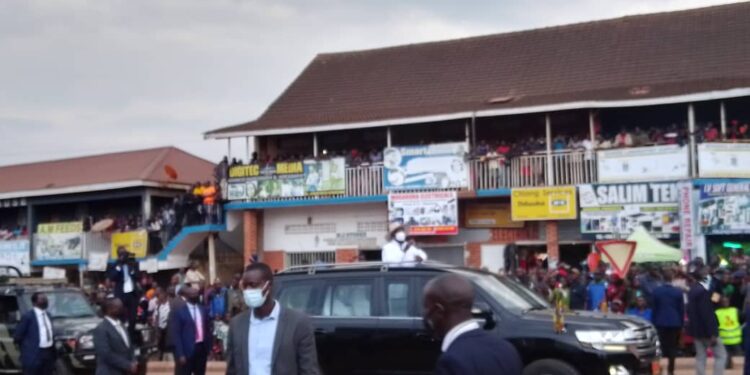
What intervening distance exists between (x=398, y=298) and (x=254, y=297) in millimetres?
5333

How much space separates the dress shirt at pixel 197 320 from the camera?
1327 cm

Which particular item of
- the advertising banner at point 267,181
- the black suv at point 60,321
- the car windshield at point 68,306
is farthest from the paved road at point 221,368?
the advertising banner at point 267,181

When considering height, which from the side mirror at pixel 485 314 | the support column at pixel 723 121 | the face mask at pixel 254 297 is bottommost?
the side mirror at pixel 485 314

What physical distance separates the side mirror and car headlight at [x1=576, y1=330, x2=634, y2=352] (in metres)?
0.88

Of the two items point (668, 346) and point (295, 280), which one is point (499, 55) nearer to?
point (668, 346)

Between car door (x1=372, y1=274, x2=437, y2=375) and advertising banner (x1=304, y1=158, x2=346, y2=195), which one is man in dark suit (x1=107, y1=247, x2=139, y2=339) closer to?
car door (x1=372, y1=274, x2=437, y2=375)

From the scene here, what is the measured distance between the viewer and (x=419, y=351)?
38.7 ft

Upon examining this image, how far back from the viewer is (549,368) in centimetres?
1130

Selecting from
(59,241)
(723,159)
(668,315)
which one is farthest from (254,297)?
(59,241)

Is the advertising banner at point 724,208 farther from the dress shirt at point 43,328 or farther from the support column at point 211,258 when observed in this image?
the dress shirt at point 43,328

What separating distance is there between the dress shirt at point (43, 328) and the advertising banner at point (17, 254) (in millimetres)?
22273

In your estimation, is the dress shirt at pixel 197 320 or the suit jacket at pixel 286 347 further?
the dress shirt at pixel 197 320

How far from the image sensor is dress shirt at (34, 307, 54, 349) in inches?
557

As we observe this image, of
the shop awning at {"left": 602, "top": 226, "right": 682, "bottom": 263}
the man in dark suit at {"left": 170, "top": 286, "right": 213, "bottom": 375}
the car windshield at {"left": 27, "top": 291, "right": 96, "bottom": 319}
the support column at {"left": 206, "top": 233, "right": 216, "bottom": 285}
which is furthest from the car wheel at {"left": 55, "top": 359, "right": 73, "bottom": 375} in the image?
the support column at {"left": 206, "top": 233, "right": 216, "bottom": 285}
